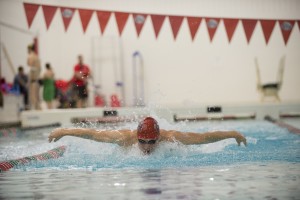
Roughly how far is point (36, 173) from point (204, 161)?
1466 mm

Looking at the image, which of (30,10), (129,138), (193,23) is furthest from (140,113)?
(129,138)

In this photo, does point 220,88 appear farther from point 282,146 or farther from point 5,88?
point 282,146

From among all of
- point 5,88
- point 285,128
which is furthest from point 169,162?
point 5,88

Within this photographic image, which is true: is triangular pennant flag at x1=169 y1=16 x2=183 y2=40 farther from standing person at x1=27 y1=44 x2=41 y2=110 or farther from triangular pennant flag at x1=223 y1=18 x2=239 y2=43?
standing person at x1=27 y1=44 x2=41 y2=110

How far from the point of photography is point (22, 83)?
42.0 ft

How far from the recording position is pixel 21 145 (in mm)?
7113

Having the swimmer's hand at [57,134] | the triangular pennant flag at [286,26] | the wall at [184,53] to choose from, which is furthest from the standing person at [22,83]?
the swimmer's hand at [57,134]

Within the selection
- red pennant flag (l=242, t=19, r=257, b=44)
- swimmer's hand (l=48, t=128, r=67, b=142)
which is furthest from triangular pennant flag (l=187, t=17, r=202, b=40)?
swimmer's hand (l=48, t=128, r=67, b=142)

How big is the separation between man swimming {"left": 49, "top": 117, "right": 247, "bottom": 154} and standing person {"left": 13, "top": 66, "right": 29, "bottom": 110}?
756cm

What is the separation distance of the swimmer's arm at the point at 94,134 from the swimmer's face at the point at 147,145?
25 centimetres

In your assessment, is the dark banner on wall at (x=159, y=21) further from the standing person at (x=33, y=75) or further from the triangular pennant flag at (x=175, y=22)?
the standing person at (x=33, y=75)

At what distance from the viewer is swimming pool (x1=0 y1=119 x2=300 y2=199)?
3504mm

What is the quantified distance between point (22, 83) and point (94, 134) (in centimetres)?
805

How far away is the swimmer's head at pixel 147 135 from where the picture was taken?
199 inches
